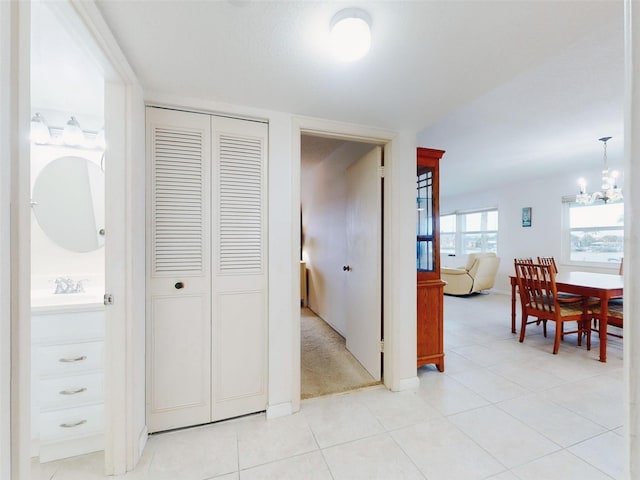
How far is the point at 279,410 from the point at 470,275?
5.14 meters

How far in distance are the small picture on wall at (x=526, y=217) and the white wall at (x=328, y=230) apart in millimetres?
4638

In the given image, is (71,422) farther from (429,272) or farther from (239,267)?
(429,272)

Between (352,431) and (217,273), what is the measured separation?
135 cm

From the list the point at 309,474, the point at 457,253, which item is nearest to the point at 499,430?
the point at 309,474

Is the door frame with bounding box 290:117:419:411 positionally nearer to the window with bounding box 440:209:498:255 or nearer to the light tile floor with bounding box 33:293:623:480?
the light tile floor with bounding box 33:293:623:480

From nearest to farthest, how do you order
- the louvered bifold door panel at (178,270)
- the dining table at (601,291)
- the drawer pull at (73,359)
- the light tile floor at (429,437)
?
1. the light tile floor at (429,437)
2. the drawer pull at (73,359)
3. the louvered bifold door panel at (178,270)
4. the dining table at (601,291)

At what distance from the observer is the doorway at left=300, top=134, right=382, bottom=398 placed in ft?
7.94

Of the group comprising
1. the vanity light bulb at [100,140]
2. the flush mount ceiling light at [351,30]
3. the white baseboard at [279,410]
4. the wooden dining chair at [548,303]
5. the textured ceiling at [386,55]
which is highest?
the textured ceiling at [386,55]

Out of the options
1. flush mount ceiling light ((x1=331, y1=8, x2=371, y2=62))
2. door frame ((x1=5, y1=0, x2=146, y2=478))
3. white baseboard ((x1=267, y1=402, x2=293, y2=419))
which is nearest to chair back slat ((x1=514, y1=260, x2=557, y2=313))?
white baseboard ((x1=267, y1=402, x2=293, y2=419))

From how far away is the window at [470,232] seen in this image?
22.3 feet

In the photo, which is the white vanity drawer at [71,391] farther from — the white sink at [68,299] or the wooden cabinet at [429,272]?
the wooden cabinet at [429,272]

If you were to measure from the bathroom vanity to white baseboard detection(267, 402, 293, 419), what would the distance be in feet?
3.20

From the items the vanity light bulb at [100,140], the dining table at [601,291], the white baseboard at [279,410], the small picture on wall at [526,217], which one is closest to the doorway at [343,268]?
the white baseboard at [279,410]

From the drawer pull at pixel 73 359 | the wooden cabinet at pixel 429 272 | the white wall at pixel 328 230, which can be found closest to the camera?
the drawer pull at pixel 73 359
